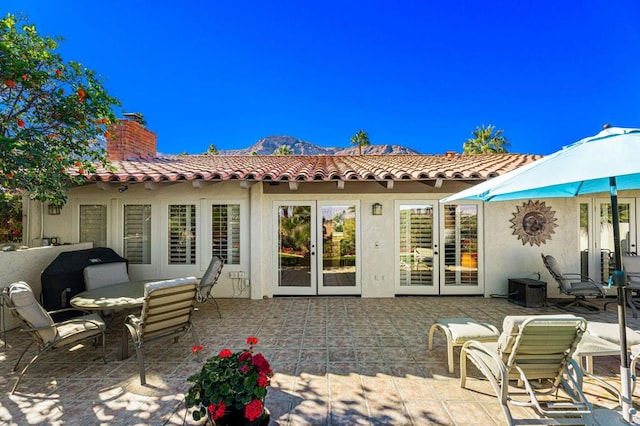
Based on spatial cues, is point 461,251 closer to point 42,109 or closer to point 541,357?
point 541,357

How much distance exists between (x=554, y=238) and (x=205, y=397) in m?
9.97

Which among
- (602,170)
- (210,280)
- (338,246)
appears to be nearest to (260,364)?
(602,170)

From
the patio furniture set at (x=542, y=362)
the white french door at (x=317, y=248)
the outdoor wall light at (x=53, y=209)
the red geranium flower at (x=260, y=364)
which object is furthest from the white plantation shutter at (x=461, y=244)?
the outdoor wall light at (x=53, y=209)

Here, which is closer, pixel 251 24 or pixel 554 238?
pixel 554 238

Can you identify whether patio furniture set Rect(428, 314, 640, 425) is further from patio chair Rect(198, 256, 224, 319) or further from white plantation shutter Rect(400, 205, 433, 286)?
patio chair Rect(198, 256, 224, 319)

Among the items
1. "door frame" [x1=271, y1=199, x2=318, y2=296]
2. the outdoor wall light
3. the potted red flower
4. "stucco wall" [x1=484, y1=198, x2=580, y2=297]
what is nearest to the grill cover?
the outdoor wall light

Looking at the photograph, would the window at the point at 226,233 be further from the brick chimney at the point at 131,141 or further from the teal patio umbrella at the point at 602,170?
the teal patio umbrella at the point at 602,170

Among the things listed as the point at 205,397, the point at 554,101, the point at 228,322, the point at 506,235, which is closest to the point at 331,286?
the point at 228,322

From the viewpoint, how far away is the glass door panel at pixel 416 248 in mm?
8406

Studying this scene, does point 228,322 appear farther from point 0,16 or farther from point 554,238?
point 554,238

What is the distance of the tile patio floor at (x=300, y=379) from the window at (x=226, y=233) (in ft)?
7.75

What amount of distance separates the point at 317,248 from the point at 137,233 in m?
5.45

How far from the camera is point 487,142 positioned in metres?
31.5

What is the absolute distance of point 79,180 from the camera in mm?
6680
